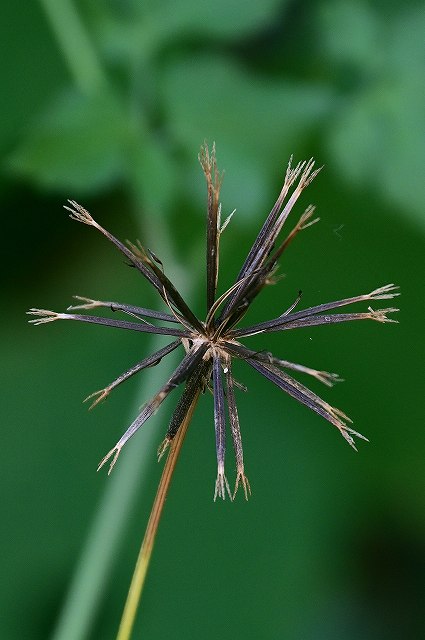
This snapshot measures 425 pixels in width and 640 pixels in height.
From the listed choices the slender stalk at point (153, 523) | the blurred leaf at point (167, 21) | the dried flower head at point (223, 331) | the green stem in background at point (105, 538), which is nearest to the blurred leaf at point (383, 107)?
the blurred leaf at point (167, 21)

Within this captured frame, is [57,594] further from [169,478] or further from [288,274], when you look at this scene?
[169,478]

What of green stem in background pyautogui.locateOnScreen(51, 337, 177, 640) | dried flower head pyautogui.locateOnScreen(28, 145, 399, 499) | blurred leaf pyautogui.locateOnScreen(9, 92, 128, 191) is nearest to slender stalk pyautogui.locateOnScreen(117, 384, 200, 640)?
dried flower head pyautogui.locateOnScreen(28, 145, 399, 499)

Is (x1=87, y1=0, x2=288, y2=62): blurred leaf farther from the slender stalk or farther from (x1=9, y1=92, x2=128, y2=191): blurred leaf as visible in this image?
the slender stalk

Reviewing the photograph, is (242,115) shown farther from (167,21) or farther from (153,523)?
(153,523)

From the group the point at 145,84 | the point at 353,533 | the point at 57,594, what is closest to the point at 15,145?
the point at 145,84

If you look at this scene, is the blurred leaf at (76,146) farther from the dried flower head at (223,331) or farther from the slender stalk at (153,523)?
the slender stalk at (153,523)

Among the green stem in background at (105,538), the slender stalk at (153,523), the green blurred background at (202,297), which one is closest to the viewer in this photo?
the slender stalk at (153,523)
